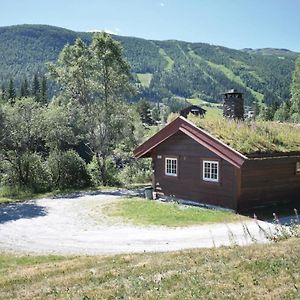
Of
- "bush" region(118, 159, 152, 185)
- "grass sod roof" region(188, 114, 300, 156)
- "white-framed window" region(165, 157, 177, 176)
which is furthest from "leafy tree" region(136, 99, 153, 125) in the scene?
"grass sod roof" region(188, 114, 300, 156)

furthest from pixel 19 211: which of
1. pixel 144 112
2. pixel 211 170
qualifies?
pixel 144 112

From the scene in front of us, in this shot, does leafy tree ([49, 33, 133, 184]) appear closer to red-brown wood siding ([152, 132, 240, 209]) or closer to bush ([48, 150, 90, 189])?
bush ([48, 150, 90, 189])

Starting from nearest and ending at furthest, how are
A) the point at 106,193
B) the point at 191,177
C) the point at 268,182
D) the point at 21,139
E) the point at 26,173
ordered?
the point at 268,182, the point at 191,177, the point at 106,193, the point at 21,139, the point at 26,173

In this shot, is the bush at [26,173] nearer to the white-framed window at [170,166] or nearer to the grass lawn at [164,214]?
the grass lawn at [164,214]

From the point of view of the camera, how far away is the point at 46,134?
32812 millimetres

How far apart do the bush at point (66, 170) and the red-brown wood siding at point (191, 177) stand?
33.9ft

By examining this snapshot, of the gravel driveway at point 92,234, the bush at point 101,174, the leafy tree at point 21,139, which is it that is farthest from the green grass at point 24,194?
the gravel driveway at point 92,234

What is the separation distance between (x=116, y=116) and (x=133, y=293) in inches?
1035

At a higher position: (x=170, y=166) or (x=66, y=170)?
(x=170, y=166)

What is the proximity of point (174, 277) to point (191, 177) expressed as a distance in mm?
13596

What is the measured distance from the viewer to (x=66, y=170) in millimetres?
32875

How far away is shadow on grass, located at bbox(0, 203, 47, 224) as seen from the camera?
2082 centimetres

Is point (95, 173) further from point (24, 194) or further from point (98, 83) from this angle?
point (98, 83)

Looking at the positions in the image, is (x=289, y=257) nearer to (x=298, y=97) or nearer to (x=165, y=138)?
(x=165, y=138)
